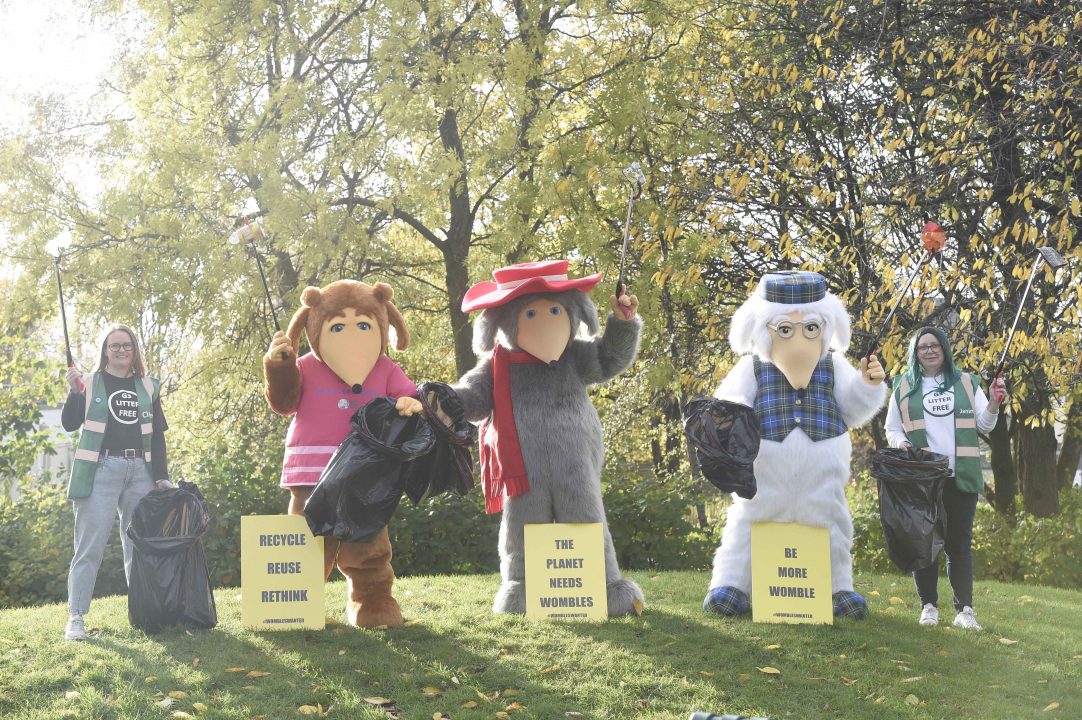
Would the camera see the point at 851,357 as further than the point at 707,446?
Yes

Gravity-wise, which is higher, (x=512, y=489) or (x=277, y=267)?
(x=277, y=267)

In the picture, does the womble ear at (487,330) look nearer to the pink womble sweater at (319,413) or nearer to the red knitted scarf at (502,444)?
the red knitted scarf at (502,444)

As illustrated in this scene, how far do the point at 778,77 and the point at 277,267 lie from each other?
491cm

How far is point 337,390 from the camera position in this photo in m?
5.30

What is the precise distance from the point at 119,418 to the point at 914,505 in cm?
405

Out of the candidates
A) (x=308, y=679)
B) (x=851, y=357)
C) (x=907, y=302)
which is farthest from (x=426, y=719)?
(x=851, y=357)

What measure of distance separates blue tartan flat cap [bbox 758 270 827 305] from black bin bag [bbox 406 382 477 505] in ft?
5.80

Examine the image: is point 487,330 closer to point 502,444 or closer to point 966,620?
point 502,444

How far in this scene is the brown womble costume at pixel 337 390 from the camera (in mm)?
5188

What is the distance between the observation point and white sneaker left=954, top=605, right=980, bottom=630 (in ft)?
17.8

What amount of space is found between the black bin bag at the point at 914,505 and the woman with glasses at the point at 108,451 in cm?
369

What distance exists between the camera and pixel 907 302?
8180mm

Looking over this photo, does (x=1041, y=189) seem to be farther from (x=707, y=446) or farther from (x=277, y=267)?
(x=277, y=267)

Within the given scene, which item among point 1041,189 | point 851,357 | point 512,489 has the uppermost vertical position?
point 1041,189
